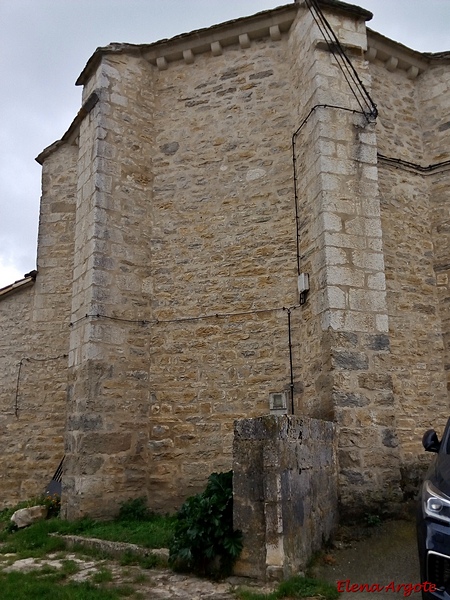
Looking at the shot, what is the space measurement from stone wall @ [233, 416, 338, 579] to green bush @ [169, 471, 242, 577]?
11 cm

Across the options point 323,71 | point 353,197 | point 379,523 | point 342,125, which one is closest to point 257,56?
point 323,71

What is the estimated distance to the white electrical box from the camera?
7.16 metres

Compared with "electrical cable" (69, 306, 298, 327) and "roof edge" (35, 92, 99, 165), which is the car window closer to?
"electrical cable" (69, 306, 298, 327)

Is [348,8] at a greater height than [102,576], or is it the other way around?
[348,8]

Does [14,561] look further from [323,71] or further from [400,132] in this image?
[400,132]

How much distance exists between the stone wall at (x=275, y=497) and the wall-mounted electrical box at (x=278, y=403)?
6.64 feet

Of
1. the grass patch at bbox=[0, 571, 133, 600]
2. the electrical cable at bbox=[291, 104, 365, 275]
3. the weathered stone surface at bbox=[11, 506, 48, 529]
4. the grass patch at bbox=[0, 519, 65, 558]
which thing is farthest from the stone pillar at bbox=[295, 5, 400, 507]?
the weathered stone surface at bbox=[11, 506, 48, 529]

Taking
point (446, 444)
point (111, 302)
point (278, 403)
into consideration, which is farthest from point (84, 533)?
point (446, 444)

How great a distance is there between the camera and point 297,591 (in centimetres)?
430

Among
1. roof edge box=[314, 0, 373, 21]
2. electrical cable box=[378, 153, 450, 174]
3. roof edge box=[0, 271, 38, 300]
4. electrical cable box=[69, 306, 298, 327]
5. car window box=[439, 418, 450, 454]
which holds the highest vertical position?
roof edge box=[314, 0, 373, 21]

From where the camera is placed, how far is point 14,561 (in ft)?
19.2

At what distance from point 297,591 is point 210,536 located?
88 cm

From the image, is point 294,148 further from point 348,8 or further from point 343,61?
point 348,8

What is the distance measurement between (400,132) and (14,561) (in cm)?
764
